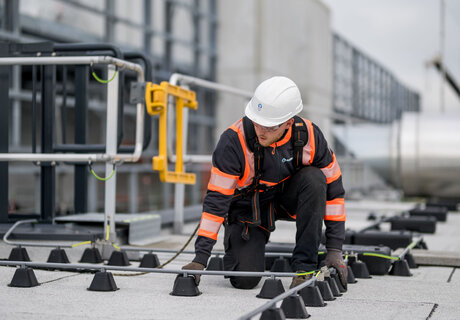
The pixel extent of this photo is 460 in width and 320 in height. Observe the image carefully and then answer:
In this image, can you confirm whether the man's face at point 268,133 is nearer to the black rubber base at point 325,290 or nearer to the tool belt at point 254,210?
the tool belt at point 254,210

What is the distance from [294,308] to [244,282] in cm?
71

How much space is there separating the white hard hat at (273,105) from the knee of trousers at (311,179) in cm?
31

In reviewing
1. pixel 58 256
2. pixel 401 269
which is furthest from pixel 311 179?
pixel 58 256

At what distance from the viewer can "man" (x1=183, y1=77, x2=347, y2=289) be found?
331 cm

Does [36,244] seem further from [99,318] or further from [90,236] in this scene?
[99,318]

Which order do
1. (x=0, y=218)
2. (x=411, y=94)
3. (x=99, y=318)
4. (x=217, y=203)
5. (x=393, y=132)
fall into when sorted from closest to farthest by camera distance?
(x=99, y=318) < (x=217, y=203) < (x=0, y=218) < (x=393, y=132) < (x=411, y=94)

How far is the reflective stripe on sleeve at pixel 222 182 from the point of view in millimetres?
3311

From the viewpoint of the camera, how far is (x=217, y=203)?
3291 millimetres

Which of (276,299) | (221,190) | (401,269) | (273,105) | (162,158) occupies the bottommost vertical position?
(401,269)

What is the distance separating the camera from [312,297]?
3.05 m

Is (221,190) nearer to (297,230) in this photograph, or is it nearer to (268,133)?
(268,133)

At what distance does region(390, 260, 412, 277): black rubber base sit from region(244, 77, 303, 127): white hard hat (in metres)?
1.31

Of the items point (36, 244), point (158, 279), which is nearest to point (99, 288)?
point (158, 279)

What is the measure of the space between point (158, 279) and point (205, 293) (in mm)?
504
